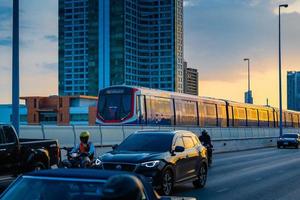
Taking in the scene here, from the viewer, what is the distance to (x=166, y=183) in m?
14.5

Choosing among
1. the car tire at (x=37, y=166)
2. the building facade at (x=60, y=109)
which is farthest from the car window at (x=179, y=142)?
the building facade at (x=60, y=109)

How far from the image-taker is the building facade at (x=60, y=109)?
127812 mm

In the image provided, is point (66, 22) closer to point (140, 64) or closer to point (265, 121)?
point (140, 64)

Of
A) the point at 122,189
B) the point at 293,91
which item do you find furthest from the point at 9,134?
the point at 293,91

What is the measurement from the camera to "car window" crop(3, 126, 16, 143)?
49.4 ft

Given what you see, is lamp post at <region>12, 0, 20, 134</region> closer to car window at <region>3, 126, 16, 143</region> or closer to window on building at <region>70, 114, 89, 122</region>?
car window at <region>3, 126, 16, 143</region>

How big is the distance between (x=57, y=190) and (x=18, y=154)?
33.7ft

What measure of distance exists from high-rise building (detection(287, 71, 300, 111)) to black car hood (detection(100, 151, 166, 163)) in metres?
137

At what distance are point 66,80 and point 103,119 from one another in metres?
102

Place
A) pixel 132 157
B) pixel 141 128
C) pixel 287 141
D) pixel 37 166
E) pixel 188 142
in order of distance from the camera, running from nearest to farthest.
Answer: pixel 132 157
pixel 37 166
pixel 188 142
pixel 141 128
pixel 287 141

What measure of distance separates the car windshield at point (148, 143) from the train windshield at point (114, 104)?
62.7 ft

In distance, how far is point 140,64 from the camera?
414 feet

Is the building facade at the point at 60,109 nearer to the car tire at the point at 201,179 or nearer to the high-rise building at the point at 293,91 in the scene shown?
the high-rise building at the point at 293,91

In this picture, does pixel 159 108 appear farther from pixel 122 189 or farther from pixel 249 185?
pixel 122 189
